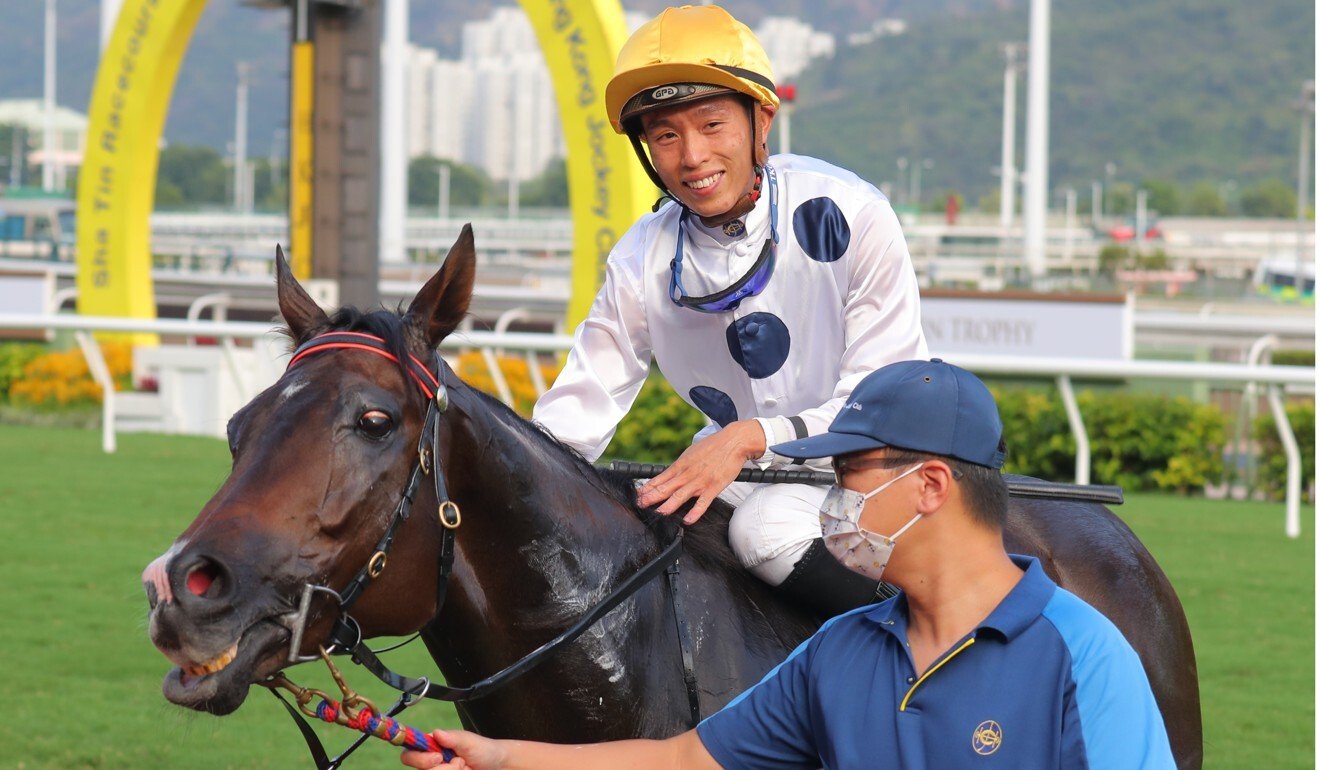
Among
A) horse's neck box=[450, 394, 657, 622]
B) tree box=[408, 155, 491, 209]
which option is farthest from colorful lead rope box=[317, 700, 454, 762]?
tree box=[408, 155, 491, 209]

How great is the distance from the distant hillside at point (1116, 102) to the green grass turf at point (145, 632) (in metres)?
125

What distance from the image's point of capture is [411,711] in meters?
4.89

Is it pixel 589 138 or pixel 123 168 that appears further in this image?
pixel 123 168

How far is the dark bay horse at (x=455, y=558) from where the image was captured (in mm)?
1954

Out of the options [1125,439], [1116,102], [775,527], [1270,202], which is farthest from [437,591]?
[1116,102]

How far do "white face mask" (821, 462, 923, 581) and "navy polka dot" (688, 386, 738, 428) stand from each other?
1.01 meters

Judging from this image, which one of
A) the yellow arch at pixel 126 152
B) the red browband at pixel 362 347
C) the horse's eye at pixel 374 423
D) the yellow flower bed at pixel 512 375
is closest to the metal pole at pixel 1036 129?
the yellow arch at pixel 126 152

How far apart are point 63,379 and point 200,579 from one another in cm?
1080

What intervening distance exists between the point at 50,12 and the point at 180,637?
68267 mm

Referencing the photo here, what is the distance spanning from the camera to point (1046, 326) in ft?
33.2

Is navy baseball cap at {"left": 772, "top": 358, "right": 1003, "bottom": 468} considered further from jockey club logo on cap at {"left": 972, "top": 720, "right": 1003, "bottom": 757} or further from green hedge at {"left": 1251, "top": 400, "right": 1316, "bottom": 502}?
green hedge at {"left": 1251, "top": 400, "right": 1316, "bottom": 502}

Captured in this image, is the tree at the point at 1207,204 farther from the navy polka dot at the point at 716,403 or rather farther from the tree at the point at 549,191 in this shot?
the navy polka dot at the point at 716,403

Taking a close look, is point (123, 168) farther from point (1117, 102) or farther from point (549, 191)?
point (1117, 102)

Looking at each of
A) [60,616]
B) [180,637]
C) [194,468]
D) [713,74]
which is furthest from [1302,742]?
[194,468]
